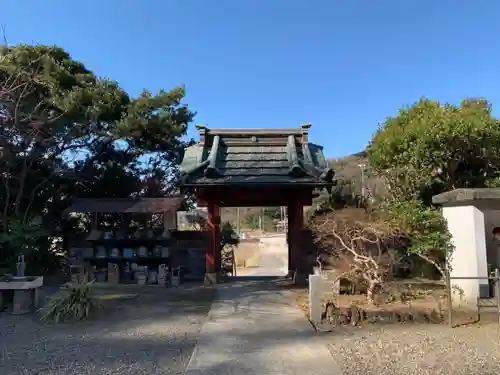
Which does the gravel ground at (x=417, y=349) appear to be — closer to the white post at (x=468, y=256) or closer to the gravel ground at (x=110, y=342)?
the white post at (x=468, y=256)

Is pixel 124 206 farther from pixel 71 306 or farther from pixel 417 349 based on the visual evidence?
pixel 417 349

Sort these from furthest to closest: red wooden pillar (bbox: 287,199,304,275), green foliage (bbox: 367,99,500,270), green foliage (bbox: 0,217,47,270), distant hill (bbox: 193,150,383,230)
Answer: distant hill (bbox: 193,150,383,230), red wooden pillar (bbox: 287,199,304,275), green foliage (bbox: 0,217,47,270), green foliage (bbox: 367,99,500,270)

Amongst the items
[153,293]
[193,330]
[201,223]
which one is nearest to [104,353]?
[193,330]

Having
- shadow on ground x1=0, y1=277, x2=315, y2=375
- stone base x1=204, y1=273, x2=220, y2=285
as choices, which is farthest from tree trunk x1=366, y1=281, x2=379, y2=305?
stone base x1=204, y1=273, x2=220, y2=285

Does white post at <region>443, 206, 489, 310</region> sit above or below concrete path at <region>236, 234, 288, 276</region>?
above

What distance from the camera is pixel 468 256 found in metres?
7.78

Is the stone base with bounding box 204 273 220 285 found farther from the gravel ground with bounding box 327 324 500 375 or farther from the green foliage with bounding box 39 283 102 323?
the gravel ground with bounding box 327 324 500 375

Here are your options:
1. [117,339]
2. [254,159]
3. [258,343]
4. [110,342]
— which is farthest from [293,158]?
[110,342]

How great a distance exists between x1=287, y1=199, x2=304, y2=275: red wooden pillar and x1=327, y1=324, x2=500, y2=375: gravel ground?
5026mm

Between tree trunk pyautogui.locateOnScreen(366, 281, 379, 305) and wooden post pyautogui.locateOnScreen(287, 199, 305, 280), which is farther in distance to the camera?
wooden post pyautogui.locateOnScreen(287, 199, 305, 280)

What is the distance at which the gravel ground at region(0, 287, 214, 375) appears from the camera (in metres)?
4.93

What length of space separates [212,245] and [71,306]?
4633 mm

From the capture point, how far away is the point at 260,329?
6590 millimetres

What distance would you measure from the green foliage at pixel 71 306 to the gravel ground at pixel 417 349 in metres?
4.55
